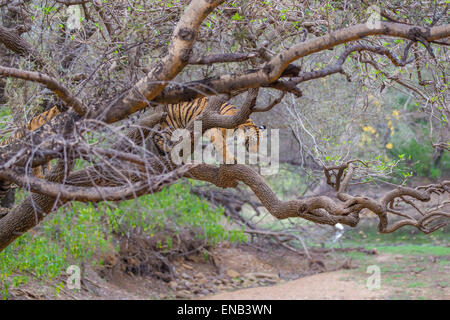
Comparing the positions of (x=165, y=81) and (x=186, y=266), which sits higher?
(x=165, y=81)

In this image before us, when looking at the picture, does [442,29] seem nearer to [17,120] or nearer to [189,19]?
[189,19]

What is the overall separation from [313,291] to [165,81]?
7777 millimetres

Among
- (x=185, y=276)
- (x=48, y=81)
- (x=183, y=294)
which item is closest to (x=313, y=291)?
(x=183, y=294)

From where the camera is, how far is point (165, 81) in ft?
11.6

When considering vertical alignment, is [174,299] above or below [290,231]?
below

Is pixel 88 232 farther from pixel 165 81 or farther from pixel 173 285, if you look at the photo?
pixel 165 81

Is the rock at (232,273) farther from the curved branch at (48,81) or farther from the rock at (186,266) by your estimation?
the curved branch at (48,81)

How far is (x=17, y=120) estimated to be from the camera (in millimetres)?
4551

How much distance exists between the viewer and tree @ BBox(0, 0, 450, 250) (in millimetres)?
3648

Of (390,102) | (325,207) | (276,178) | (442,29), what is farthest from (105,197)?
(390,102)

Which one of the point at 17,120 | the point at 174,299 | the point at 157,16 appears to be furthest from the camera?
the point at 174,299

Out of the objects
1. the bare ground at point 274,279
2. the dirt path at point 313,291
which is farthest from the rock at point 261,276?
the dirt path at point 313,291

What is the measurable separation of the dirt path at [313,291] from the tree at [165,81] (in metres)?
4.40

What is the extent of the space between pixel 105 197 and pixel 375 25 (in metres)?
2.29
